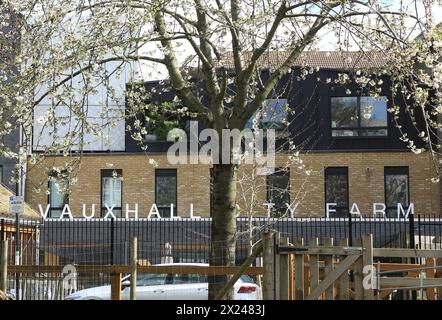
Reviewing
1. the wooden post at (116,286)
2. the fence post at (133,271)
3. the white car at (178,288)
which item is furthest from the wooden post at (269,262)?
the white car at (178,288)

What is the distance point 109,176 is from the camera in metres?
32.7

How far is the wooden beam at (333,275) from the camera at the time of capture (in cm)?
968

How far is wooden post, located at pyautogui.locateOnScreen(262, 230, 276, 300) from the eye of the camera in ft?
32.1

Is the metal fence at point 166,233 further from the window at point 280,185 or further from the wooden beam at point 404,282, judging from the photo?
the wooden beam at point 404,282

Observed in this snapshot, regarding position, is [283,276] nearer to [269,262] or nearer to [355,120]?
[269,262]

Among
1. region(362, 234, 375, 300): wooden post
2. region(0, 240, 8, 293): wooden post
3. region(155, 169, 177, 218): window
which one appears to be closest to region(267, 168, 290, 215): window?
region(155, 169, 177, 218): window

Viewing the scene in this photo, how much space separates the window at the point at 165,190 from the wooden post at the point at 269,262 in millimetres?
22506

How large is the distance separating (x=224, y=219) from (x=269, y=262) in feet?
13.2

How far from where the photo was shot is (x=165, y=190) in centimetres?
3259

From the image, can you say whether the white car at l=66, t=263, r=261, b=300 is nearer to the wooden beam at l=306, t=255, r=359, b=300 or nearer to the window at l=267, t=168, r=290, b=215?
the wooden beam at l=306, t=255, r=359, b=300

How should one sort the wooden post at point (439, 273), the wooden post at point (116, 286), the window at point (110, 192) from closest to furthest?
the wooden post at point (116, 286), the wooden post at point (439, 273), the window at point (110, 192)

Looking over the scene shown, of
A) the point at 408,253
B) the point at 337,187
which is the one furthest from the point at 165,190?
the point at 408,253

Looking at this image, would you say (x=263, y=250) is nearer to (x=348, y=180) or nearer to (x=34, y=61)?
(x=34, y=61)
